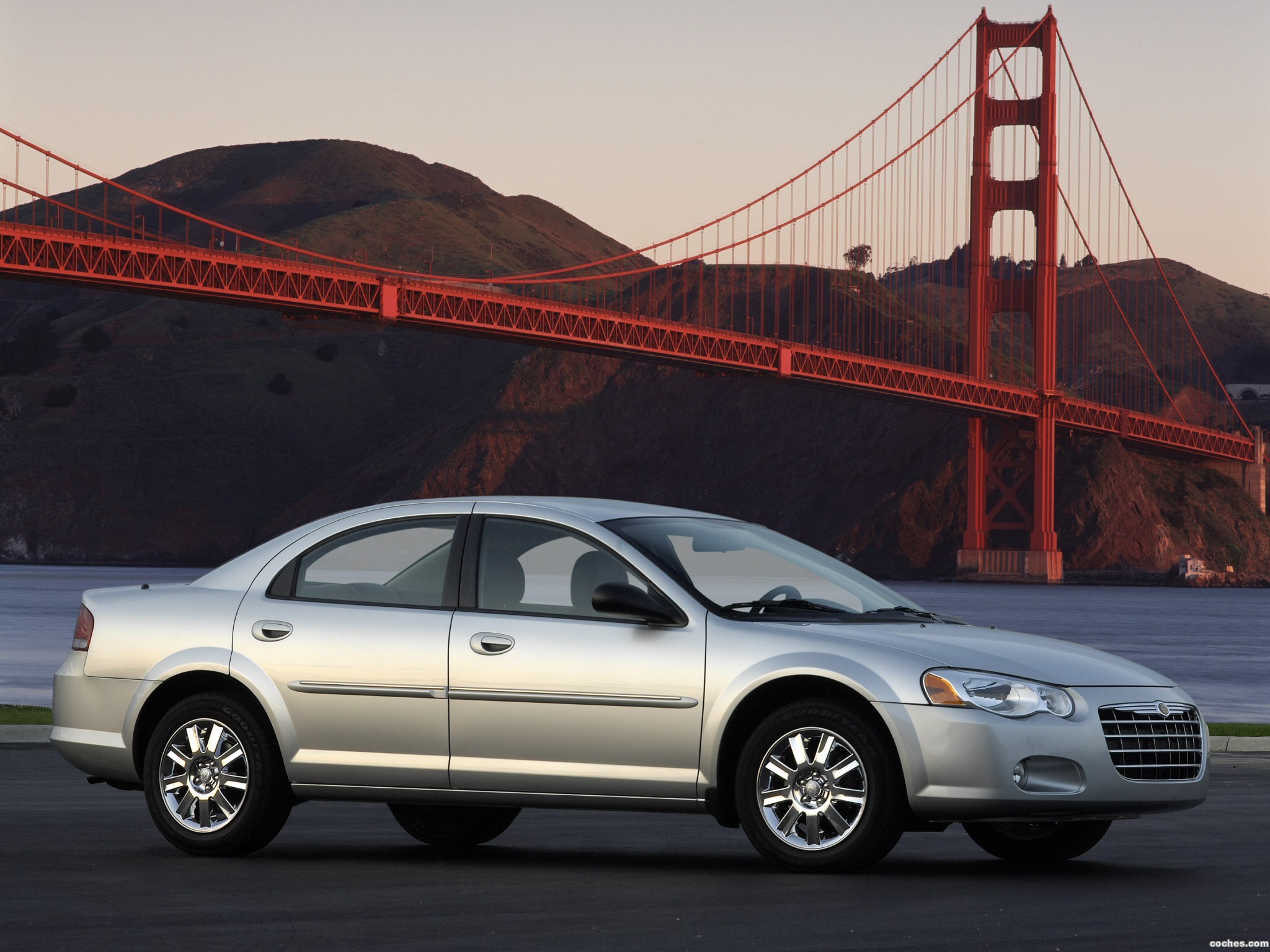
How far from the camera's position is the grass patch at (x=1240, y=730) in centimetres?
1598

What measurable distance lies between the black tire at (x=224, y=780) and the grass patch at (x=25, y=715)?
23.7 feet

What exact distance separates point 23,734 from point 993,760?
8.69 metres

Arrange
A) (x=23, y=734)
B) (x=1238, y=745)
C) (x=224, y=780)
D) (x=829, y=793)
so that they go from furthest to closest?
(x=1238, y=745) < (x=23, y=734) < (x=224, y=780) < (x=829, y=793)

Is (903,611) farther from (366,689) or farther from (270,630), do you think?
(270,630)

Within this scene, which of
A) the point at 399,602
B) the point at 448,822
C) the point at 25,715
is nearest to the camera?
the point at 399,602

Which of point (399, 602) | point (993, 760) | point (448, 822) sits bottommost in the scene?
point (448, 822)

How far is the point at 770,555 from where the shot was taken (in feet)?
28.7

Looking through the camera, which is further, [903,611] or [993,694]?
[903,611]

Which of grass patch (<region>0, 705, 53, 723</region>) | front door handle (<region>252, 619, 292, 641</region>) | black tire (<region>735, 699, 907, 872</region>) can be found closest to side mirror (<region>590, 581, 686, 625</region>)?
black tire (<region>735, 699, 907, 872</region>)

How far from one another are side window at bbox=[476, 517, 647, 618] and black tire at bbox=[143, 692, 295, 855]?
1098 millimetres

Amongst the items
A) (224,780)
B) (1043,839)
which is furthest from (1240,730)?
(224,780)

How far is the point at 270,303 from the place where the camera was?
66062 millimetres

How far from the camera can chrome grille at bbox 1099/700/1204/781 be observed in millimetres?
7934

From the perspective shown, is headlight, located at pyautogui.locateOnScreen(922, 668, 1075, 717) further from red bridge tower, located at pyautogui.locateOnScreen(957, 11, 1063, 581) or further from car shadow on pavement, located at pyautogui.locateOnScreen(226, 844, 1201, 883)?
red bridge tower, located at pyautogui.locateOnScreen(957, 11, 1063, 581)
